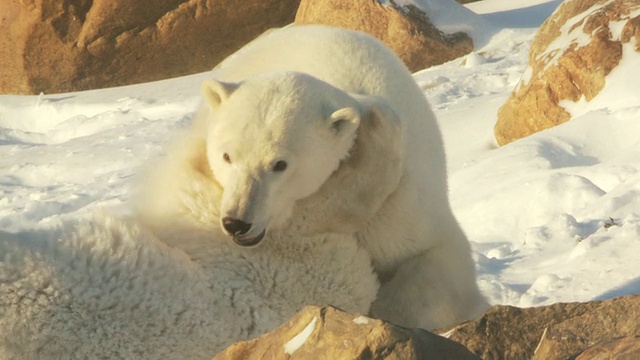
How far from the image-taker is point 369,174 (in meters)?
4.68

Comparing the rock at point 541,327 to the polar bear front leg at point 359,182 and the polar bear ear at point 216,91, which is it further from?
the polar bear ear at point 216,91

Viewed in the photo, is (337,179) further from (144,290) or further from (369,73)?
(144,290)

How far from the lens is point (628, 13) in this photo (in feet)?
29.9

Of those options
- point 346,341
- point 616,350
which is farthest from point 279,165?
point 616,350

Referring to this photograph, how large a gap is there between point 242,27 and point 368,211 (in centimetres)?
1100

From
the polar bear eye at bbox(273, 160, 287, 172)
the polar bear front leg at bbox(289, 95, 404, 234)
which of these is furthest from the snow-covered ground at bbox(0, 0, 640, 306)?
the polar bear front leg at bbox(289, 95, 404, 234)

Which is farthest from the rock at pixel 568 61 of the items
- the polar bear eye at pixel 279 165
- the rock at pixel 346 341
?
the rock at pixel 346 341

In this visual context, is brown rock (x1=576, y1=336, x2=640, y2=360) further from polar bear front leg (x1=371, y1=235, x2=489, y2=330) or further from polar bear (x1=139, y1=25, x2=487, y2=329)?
polar bear front leg (x1=371, y1=235, x2=489, y2=330)

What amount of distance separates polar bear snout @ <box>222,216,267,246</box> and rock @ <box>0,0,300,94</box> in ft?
36.8

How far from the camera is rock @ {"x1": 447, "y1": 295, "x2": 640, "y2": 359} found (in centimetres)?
360

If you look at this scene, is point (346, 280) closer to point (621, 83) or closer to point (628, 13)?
point (621, 83)

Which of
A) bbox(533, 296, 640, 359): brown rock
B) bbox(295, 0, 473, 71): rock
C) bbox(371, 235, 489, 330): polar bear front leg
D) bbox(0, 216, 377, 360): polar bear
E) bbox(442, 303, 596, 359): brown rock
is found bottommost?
bbox(295, 0, 473, 71): rock

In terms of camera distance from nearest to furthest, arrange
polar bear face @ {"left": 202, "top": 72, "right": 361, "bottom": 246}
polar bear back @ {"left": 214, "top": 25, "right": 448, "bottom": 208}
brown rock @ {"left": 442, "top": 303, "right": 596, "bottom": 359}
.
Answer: brown rock @ {"left": 442, "top": 303, "right": 596, "bottom": 359}, polar bear face @ {"left": 202, "top": 72, "right": 361, "bottom": 246}, polar bear back @ {"left": 214, "top": 25, "right": 448, "bottom": 208}

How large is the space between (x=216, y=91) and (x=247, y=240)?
0.69m
